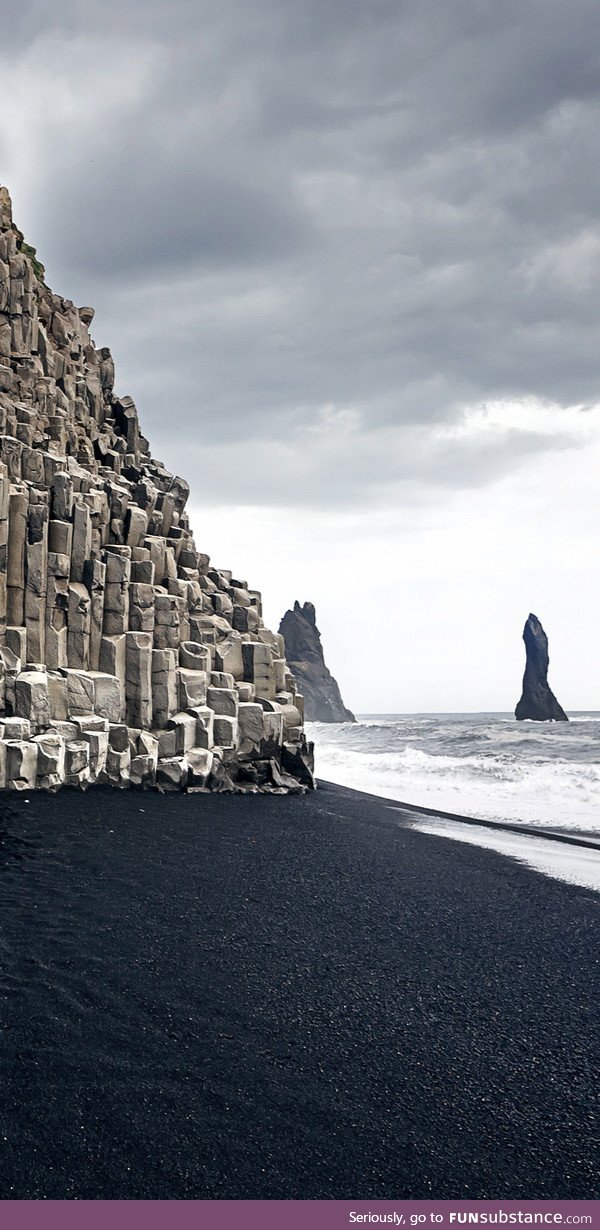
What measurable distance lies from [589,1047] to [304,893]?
557 cm

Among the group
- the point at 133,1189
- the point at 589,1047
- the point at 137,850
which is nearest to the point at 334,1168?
the point at 133,1189

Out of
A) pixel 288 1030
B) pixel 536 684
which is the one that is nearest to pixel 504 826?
pixel 288 1030

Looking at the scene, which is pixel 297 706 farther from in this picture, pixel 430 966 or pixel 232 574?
pixel 430 966

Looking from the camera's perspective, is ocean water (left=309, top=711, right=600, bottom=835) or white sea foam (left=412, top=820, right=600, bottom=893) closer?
white sea foam (left=412, top=820, right=600, bottom=893)

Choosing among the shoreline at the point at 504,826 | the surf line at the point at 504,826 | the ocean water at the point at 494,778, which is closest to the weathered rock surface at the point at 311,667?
the ocean water at the point at 494,778

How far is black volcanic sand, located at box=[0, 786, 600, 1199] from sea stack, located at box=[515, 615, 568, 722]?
112822mm

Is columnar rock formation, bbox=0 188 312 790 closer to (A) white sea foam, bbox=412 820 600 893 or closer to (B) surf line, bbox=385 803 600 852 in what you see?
(B) surf line, bbox=385 803 600 852

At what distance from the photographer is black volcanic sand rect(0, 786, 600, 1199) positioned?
5.25 metres

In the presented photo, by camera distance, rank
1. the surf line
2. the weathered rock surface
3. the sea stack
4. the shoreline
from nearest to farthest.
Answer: the surf line
the shoreline
the sea stack
the weathered rock surface

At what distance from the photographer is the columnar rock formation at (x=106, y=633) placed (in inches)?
822

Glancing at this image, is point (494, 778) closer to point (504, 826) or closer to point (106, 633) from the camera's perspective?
point (504, 826)

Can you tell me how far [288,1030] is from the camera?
726 centimetres

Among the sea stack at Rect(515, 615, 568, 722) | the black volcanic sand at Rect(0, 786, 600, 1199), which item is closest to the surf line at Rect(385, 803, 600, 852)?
the black volcanic sand at Rect(0, 786, 600, 1199)

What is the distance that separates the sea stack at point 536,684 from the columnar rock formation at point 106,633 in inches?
3968
